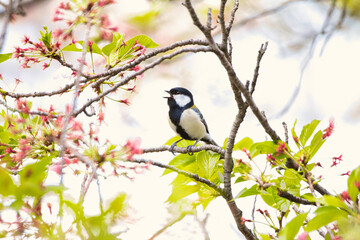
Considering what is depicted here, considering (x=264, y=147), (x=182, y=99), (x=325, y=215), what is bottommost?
(x=325, y=215)

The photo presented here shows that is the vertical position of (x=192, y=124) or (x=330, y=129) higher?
(x=192, y=124)

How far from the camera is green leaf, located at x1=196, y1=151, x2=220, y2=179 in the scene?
6.19 feet

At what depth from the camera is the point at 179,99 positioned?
4.07 m

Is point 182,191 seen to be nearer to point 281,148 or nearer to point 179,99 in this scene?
point 281,148

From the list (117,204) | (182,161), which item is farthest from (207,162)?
(117,204)

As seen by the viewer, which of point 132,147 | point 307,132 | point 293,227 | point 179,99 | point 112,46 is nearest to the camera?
point 293,227

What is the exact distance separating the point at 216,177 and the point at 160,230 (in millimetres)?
897

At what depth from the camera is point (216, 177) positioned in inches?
74.7

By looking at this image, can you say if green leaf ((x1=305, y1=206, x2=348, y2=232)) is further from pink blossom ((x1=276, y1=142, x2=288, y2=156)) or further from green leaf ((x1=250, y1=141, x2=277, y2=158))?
green leaf ((x1=250, y1=141, x2=277, y2=158))

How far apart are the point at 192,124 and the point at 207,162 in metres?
1.89

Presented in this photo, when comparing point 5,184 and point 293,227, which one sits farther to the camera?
point 293,227

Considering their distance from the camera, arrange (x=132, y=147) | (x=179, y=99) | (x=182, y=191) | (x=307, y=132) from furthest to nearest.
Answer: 1. (x=179, y=99)
2. (x=182, y=191)
3. (x=307, y=132)
4. (x=132, y=147)

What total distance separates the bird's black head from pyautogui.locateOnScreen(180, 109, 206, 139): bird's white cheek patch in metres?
0.17

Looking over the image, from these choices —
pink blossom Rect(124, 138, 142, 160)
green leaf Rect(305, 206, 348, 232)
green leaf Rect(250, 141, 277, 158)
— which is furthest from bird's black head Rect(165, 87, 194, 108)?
green leaf Rect(305, 206, 348, 232)
